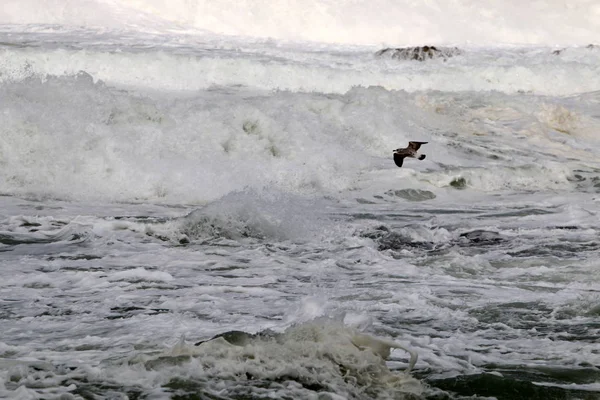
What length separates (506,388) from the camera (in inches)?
154

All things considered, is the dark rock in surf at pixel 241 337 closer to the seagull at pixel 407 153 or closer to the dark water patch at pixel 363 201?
the dark water patch at pixel 363 201

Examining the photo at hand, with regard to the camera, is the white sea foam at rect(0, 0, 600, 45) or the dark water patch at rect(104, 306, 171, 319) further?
the white sea foam at rect(0, 0, 600, 45)

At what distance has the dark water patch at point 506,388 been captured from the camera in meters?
3.82

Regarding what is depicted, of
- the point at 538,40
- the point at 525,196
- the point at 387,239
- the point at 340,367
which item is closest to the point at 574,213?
the point at 525,196

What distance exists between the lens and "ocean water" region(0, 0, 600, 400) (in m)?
3.95

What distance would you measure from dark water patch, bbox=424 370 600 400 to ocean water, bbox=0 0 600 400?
0.01 metres

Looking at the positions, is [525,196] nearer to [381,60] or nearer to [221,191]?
[221,191]

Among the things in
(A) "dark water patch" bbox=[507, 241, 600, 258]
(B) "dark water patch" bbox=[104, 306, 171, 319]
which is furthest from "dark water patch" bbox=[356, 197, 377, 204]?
(B) "dark water patch" bbox=[104, 306, 171, 319]

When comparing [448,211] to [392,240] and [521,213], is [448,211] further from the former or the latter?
[392,240]

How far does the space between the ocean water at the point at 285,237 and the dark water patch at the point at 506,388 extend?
0.04ft

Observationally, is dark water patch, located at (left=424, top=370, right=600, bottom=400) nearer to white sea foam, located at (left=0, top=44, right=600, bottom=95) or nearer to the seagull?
the seagull

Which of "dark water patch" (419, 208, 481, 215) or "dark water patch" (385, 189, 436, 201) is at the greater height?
"dark water patch" (385, 189, 436, 201)

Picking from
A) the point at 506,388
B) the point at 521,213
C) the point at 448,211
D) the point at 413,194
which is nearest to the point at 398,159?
the point at 413,194

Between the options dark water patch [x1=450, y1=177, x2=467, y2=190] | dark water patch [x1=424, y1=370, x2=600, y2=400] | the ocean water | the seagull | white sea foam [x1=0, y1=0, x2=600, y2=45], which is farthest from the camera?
white sea foam [x1=0, y1=0, x2=600, y2=45]
